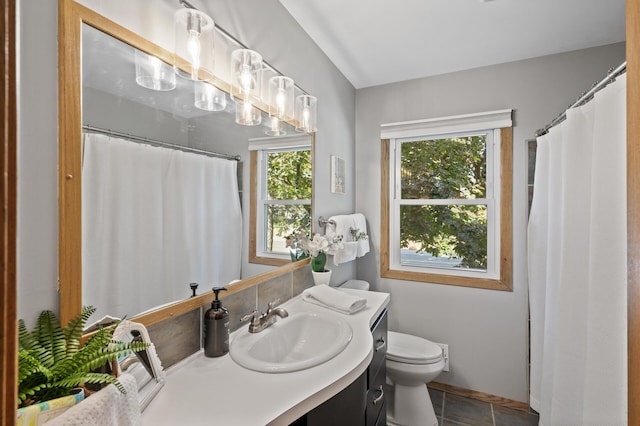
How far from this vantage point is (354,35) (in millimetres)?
1848

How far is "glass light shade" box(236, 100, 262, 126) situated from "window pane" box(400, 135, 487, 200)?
1.56m

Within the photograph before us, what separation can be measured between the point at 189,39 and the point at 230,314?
1.01 m

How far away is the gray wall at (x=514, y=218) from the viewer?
2025mm

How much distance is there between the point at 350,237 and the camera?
2174 millimetres

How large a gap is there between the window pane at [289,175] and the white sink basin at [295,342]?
0.62 metres

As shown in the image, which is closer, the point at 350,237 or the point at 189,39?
the point at 189,39

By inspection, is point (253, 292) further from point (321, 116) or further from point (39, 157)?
point (321, 116)

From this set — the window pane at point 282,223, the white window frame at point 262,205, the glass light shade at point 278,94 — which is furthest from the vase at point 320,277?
the glass light shade at point 278,94

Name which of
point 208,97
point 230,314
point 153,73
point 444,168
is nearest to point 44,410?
point 230,314

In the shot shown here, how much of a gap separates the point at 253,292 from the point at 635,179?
1.25 m

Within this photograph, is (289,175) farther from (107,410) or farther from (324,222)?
(107,410)

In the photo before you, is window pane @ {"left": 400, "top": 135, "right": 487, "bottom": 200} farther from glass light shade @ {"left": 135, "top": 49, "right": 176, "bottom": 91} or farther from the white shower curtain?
glass light shade @ {"left": 135, "top": 49, "right": 176, "bottom": 91}

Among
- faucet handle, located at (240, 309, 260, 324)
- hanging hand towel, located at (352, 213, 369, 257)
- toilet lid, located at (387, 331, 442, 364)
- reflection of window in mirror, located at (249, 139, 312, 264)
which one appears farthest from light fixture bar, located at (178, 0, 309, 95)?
toilet lid, located at (387, 331, 442, 364)

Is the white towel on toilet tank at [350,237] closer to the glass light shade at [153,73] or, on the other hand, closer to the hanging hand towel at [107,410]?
the glass light shade at [153,73]
